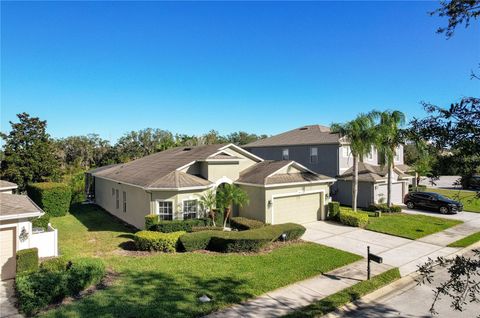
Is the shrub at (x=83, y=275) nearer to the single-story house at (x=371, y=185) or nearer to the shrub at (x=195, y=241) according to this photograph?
the shrub at (x=195, y=241)

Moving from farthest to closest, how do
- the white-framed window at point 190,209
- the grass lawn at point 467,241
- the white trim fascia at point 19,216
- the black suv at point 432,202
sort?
the black suv at point 432,202, the white-framed window at point 190,209, the grass lawn at point 467,241, the white trim fascia at point 19,216

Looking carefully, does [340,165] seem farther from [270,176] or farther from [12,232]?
[12,232]

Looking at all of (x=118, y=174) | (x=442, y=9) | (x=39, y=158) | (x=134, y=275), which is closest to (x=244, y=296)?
(x=134, y=275)

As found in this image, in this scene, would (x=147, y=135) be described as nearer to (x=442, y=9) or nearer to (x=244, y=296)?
(x=244, y=296)

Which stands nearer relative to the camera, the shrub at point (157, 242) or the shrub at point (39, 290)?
the shrub at point (39, 290)

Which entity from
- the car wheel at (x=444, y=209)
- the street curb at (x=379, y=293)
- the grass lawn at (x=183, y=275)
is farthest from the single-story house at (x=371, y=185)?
the street curb at (x=379, y=293)

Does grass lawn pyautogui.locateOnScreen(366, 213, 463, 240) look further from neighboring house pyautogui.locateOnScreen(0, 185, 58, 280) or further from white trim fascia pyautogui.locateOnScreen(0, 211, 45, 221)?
neighboring house pyautogui.locateOnScreen(0, 185, 58, 280)

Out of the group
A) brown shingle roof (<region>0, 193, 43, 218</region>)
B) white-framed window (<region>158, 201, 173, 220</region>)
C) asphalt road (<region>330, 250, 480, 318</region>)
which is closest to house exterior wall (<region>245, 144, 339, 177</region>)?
white-framed window (<region>158, 201, 173, 220</region>)

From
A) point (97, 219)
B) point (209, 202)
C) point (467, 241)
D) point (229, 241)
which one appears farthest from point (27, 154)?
point (467, 241)
